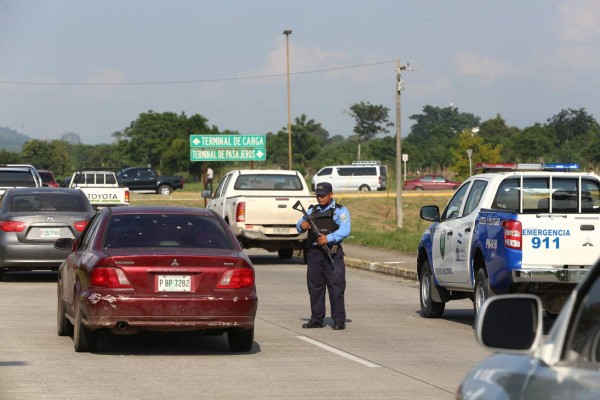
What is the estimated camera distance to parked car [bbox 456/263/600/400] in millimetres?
3592

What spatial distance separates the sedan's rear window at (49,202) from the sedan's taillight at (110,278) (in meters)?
10.4

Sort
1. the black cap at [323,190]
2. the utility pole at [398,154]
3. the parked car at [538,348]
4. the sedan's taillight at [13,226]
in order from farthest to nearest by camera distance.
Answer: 1. the utility pole at [398,154]
2. the sedan's taillight at [13,226]
3. the black cap at [323,190]
4. the parked car at [538,348]

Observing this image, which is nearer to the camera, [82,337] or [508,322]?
[508,322]

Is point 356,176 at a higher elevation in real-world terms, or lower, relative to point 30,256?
higher

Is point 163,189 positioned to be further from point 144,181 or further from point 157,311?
point 157,311

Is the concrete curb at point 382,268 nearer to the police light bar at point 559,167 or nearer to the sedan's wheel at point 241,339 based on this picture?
the police light bar at point 559,167

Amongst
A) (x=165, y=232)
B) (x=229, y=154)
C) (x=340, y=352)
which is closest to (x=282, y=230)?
(x=340, y=352)

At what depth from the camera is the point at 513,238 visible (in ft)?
46.4

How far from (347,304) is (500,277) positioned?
5.09 meters

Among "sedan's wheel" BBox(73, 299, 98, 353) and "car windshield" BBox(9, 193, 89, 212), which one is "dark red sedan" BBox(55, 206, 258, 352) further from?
"car windshield" BBox(9, 193, 89, 212)

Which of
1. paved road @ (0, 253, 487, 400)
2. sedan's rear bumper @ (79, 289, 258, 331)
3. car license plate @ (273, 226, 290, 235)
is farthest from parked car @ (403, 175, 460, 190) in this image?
sedan's rear bumper @ (79, 289, 258, 331)

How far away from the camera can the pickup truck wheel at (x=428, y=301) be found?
1691 centimetres

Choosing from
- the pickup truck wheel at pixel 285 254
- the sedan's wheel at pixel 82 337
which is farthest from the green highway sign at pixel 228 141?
the sedan's wheel at pixel 82 337

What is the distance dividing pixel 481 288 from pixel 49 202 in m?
10.0
